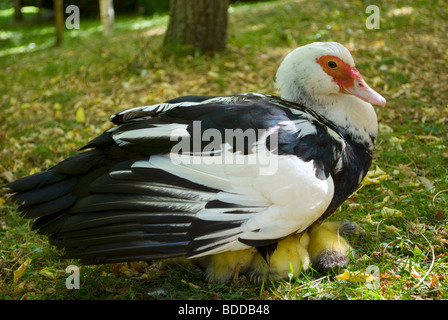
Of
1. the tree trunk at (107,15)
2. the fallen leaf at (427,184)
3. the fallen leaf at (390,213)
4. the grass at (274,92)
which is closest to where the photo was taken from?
the grass at (274,92)

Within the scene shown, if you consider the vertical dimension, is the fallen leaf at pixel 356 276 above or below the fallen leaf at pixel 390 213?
below

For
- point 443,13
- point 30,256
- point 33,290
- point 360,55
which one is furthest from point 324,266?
point 443,13

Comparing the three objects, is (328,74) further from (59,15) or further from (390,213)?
(59,15)

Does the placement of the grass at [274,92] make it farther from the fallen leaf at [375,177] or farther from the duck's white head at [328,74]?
the duck's white head at [328,74]

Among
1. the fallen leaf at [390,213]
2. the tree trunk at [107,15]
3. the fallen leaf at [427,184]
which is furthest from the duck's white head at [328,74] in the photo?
the tree trunk at [107,15]

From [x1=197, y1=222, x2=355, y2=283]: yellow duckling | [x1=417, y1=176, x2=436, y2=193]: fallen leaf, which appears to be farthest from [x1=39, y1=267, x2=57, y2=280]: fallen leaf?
[x1=417, y1=176, x2=436, y2=193]: fallen leaf

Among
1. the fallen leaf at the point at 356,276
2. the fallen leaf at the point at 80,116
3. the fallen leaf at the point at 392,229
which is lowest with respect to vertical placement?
the fallen leaf at the point at 356,276

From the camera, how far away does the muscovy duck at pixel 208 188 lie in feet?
7.03

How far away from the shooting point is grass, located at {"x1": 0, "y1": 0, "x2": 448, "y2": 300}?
94.0 inches

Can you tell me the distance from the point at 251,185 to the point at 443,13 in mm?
6021

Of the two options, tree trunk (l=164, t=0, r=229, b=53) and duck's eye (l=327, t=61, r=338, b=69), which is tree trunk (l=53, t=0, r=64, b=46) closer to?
tree trunk (l=164, t=0, r=229, b=53)

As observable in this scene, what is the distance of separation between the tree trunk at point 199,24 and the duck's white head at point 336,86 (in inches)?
115

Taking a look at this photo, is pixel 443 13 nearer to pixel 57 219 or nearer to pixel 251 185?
pixel 251 185

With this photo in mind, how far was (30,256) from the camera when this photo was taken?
2.77 m
